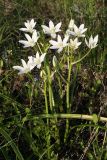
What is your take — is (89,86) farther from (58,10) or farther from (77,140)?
(58,10)

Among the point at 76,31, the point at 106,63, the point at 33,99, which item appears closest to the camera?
the point at 76,31

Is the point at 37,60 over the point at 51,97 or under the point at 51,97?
over

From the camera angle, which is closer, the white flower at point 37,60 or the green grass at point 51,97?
the white flower at point 37,60

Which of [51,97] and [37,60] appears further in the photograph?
[51,97]

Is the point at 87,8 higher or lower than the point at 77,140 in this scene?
higher

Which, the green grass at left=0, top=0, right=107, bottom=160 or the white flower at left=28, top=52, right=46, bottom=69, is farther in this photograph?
the green grass at left=0, top=0, right=107, bottom=160

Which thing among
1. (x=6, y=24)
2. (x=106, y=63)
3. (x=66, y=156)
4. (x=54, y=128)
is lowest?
(x=66, y=156)

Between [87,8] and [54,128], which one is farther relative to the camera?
[87,8]

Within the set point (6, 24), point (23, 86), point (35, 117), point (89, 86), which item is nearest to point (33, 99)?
point (23, 86)
